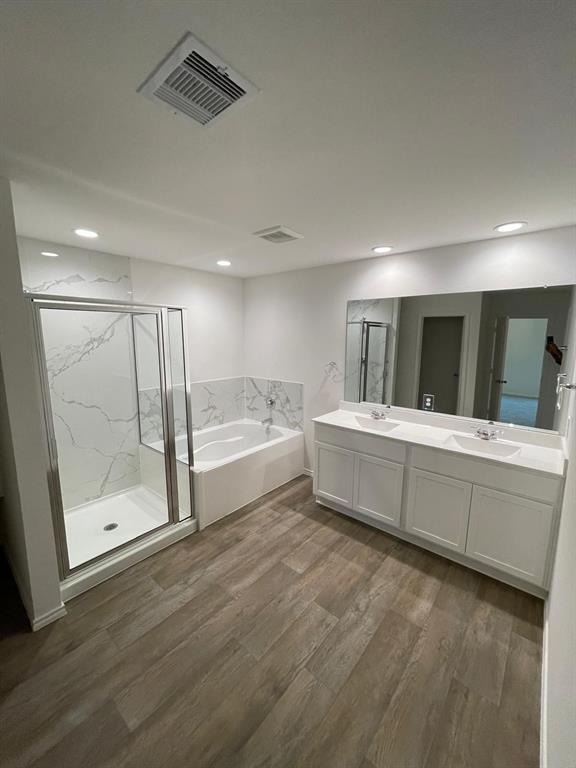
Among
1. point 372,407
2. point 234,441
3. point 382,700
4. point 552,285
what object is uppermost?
point 552,285

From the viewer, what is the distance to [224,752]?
1260 mm

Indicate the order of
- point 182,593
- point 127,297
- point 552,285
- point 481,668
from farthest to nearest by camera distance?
point 127,297, point 552,285, point 182,593, point 481,668

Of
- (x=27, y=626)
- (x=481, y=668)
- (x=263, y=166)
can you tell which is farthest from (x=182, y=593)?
(x=263, y=166)

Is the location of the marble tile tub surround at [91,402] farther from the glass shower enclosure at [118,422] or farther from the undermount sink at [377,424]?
the undermount sink at [377,424]

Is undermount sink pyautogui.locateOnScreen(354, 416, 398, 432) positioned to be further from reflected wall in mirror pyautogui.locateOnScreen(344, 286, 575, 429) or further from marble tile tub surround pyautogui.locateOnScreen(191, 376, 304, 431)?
marble tile tub surround pyautogui.locateOnScreen(191, 376, 304, 431)

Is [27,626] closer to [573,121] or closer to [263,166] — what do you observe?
[263,166]

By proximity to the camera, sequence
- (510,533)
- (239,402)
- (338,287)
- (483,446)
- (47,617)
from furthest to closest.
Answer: (239,402), (338,287), (483,446), (510,533), (47,617)

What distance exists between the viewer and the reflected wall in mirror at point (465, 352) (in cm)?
227

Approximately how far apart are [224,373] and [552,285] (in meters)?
3.24

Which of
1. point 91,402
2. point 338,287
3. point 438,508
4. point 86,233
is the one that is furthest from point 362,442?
point 86,233

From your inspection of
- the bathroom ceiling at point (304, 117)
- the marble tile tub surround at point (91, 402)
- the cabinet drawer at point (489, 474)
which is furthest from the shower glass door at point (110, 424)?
the cabinet drawer at point (489, 474)

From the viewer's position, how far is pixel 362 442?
2672mm

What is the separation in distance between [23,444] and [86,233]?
1.56m

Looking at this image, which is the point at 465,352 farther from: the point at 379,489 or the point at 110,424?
the point at 110,424
